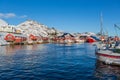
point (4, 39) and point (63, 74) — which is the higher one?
point (4, 39)

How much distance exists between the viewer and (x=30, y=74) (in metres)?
38.5

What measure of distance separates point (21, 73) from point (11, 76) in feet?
9.22

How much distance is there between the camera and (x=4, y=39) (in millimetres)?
175875

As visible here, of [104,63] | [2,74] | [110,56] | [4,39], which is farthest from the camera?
[4,39]


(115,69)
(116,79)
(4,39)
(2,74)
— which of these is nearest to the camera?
(116,79)

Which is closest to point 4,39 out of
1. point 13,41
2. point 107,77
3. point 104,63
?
point 13,41

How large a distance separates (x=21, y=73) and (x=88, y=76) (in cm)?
1273

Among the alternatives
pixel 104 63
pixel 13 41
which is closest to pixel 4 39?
pixel 13 41

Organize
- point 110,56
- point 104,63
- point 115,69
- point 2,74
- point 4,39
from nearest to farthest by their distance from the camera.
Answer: point 2,74, point 115,69, point 110,56, point 104,63, point 4,39

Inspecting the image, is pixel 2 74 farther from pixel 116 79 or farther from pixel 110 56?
pixel 110 56

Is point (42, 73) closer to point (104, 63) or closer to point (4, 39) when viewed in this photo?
point (104, 63)

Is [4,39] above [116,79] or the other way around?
above

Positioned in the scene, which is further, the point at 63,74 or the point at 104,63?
the point at 104,63

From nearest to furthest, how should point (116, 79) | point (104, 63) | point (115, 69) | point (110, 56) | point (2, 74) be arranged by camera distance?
point (116, 79) → point (2, 74) → point (115, 69) → point (110, 56) → point (104, 63)
